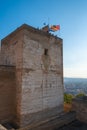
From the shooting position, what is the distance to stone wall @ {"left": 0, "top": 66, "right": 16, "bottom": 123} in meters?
10.0

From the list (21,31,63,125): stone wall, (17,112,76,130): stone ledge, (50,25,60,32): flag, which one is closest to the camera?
(17,112,76,130): stone ledge

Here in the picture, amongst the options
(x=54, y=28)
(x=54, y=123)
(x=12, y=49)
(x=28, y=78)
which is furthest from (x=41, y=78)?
(x=54, y=28)

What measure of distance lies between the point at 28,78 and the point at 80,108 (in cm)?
587

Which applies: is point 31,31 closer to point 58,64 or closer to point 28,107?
point 58,64

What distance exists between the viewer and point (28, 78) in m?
10.7

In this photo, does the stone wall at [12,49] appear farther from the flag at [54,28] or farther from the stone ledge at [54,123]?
the stone ledge at [54,123]

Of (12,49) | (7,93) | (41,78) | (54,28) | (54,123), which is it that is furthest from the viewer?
(54,28)

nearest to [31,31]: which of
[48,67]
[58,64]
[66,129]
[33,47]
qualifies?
[33,47]

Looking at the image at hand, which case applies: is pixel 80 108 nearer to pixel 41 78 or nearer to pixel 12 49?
pixel 41 78

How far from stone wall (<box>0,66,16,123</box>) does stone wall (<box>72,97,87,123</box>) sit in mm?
5927

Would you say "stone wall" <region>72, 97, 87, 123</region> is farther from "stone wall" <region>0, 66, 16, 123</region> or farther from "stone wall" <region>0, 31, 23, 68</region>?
"stone wall" <region>0, 31, 23, 68</region>

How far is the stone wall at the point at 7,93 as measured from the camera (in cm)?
1005

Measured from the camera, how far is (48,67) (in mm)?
12570

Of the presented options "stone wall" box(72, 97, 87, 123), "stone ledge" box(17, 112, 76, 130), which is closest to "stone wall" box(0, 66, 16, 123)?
"stone ledge" box(17, 112, 76, 130)
